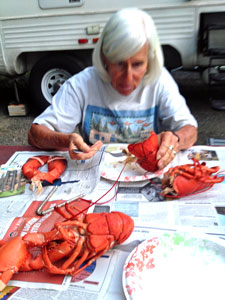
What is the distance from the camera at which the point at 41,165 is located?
1346 mm

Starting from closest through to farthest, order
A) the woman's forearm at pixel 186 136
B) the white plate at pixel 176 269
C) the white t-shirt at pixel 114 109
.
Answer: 1. the white plate at pixel 176 269
2. the woman's forearm at pixel 186 136
3. the white t-shirt at pixel 114 109

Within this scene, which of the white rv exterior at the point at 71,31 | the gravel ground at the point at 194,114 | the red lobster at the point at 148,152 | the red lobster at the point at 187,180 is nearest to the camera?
the red lobster at the point at 187,180

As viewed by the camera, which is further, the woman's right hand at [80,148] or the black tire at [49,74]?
the black tire at [49,74]

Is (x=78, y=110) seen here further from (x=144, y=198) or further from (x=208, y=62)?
(x=208, y=62)

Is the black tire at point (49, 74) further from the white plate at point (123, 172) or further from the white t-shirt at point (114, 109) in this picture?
the white plate at point (123, 172)

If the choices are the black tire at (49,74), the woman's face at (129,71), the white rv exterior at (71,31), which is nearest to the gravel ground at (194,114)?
the black tire at (49,74)

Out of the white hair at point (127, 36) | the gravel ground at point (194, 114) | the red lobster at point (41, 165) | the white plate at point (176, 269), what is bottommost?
the gravel ground at point (194, 114)

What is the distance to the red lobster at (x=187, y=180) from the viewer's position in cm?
107

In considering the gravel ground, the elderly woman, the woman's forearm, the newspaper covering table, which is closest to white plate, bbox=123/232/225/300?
the newspaper covering table

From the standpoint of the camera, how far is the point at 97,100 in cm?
156

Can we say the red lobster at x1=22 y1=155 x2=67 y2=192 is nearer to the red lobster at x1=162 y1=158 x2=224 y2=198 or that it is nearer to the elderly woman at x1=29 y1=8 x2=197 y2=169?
the elderly woman at x1=29 y1=8 x2=197 y2=169

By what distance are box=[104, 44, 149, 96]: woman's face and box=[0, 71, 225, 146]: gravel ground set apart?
68.1 inches

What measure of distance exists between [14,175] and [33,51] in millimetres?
2573

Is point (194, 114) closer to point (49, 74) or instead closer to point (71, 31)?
point (71, 31)
